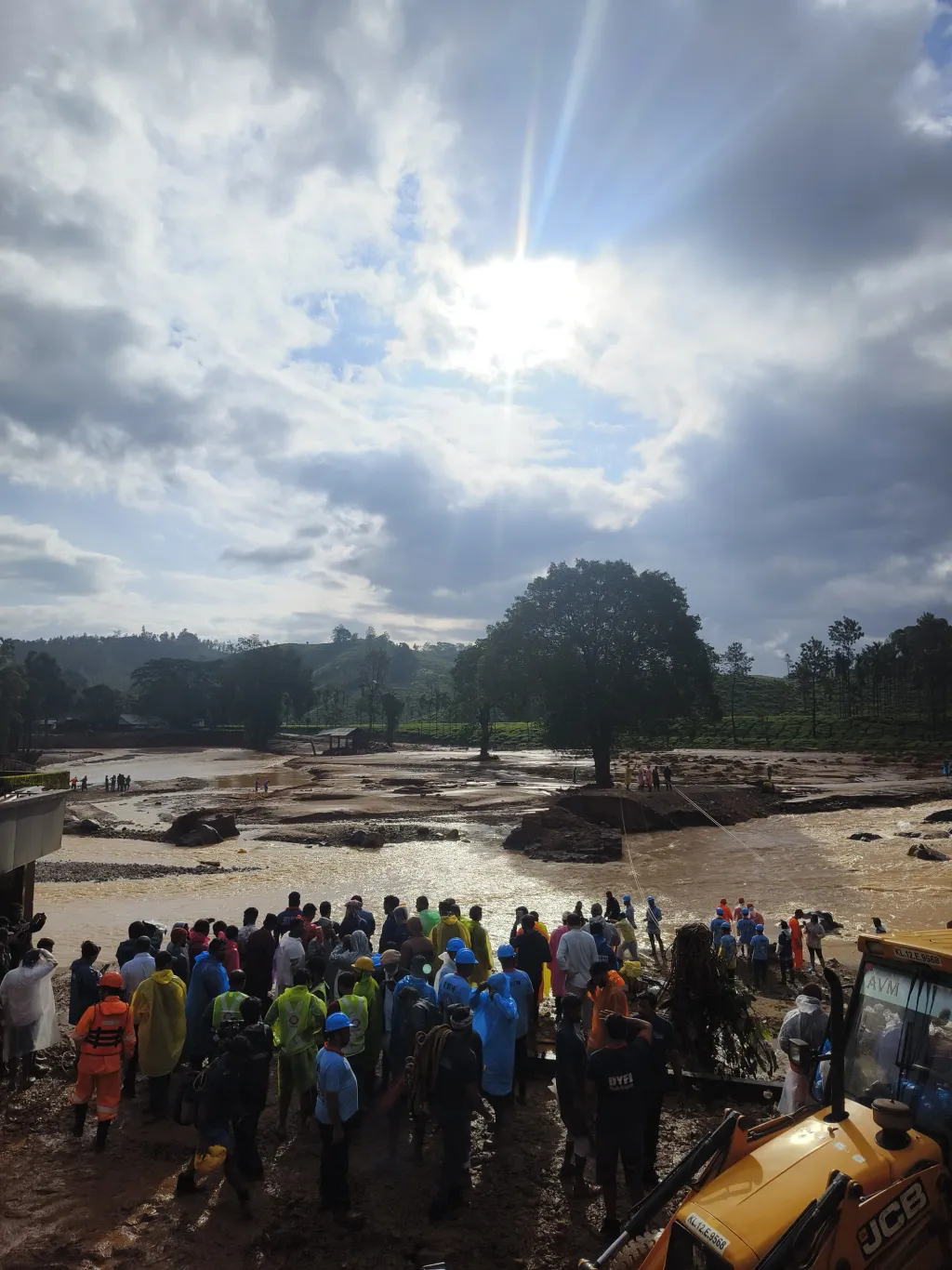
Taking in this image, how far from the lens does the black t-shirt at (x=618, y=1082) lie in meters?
6.21

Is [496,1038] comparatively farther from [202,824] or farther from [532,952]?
[202,824]

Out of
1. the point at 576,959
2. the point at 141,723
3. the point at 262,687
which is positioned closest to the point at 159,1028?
the point at 576,959

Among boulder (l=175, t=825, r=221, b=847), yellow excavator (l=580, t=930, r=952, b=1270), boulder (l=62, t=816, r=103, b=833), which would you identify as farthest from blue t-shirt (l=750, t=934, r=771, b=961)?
boulder (l=62, t=816, r=103, b=833)

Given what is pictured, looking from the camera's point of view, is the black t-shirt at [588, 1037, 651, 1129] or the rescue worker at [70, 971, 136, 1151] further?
the rescue worker at [70, 971, 136, 1151]

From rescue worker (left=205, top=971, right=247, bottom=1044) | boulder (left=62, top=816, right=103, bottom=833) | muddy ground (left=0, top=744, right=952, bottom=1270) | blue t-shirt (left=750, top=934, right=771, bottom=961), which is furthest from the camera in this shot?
boulder (left=62, top=816, right=103, bottom=833)

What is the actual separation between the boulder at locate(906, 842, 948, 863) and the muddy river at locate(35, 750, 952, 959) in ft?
1.49

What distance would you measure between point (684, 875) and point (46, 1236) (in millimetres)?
22429

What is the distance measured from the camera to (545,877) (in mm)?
26141

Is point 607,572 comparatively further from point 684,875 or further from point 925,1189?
point 925,1189

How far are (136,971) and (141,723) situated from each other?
384 feet

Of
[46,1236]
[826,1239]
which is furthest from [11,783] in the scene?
[826,1239]

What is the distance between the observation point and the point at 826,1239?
387cm

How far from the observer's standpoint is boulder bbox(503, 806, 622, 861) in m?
29.5

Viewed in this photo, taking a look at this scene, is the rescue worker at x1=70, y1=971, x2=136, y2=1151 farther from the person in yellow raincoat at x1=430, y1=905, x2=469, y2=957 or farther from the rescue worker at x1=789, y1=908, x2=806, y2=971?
the rescue worker at x1=789, y1=908, x2=806, y2=971
